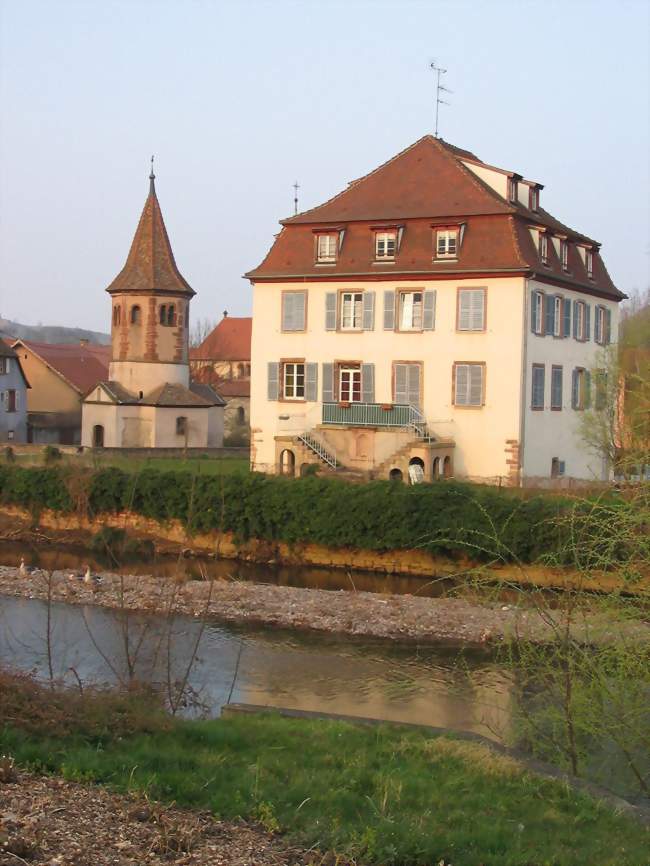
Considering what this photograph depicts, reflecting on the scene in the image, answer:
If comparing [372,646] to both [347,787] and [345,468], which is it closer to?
[347,787]

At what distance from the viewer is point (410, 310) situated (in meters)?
34.8

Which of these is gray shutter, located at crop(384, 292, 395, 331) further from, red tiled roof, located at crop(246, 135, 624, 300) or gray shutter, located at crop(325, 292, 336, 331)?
gray shutter, located at crop(325, 292, 336, 331)

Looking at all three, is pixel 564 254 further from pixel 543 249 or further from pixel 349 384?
pixel 349 384

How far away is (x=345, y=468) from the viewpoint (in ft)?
113

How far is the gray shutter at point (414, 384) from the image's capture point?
114 ft

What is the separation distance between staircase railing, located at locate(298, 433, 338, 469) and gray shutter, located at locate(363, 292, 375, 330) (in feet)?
12.5

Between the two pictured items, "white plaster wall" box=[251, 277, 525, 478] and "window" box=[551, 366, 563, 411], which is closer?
"white plaster wall" box=[251, 277, 525, 478]

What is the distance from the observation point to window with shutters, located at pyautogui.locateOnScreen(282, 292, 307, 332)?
3622cm

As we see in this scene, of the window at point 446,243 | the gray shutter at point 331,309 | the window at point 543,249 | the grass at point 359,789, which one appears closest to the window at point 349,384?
the gray shutter at point 331,309

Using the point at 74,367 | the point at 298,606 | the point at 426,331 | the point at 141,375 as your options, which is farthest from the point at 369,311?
the point at 74,367

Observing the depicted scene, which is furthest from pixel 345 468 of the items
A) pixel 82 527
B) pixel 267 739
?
pixel 267 739

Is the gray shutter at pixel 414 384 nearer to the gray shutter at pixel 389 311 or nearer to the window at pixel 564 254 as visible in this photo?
the gray shutter at pixel 389 311

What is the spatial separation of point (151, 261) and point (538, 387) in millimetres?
22164

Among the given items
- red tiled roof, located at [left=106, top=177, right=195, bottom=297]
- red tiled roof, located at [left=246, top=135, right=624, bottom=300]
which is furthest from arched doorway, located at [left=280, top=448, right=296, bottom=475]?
red tiled roof, located at [left=106, top=177, right=195, bottom=297]
